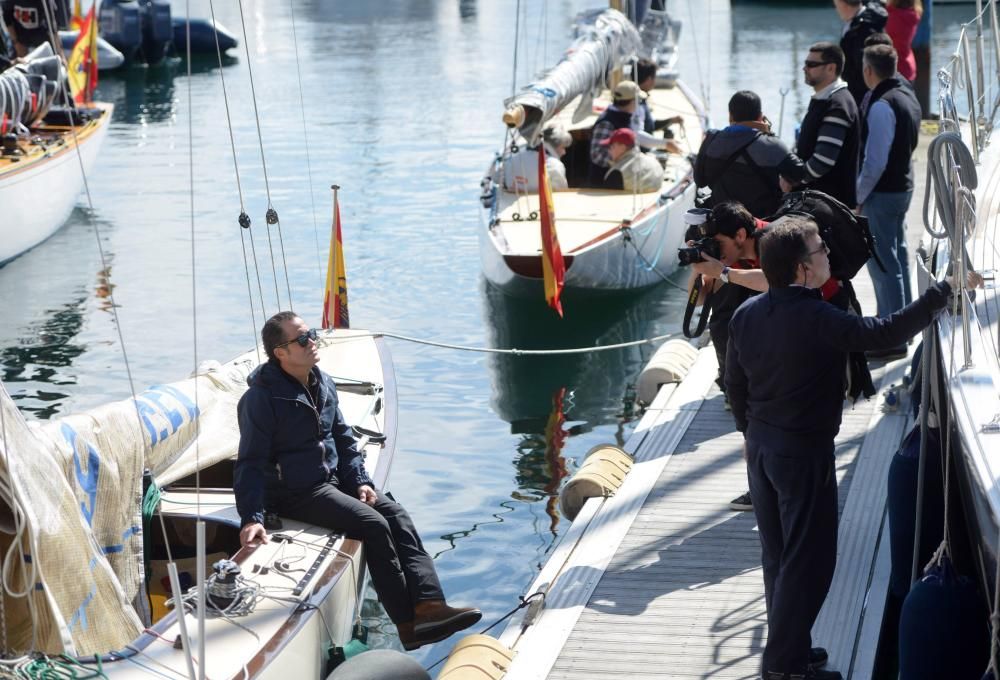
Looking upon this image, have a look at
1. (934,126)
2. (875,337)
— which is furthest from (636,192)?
(875,337)

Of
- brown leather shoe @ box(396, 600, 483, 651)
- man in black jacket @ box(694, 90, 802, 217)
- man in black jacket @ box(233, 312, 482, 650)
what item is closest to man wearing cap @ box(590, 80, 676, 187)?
man in black jacket @ box(694, 90, 802, 217)

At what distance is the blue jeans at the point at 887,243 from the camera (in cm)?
713

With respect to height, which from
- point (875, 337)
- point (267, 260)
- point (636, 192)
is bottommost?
point (267, 260)

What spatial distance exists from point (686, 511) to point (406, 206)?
422 inches

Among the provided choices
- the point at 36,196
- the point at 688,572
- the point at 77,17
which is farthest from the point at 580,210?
the point at 77,17

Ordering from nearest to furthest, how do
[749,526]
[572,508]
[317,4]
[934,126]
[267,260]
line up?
1. [749,526]
2. [572,508]
3. [267,260]
4. [934,126]
5. [317,4]

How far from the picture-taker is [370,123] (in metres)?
21.8

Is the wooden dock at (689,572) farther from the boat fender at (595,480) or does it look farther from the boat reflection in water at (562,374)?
the boat reflection in water at (562,374)

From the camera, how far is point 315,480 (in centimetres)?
547

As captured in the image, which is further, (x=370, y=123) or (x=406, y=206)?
(x=370, y=123)

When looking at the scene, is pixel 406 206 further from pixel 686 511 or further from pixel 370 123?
pixel 686 511

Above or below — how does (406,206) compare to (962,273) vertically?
below

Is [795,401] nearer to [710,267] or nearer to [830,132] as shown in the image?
[710,267]

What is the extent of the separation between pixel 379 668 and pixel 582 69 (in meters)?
8.79
